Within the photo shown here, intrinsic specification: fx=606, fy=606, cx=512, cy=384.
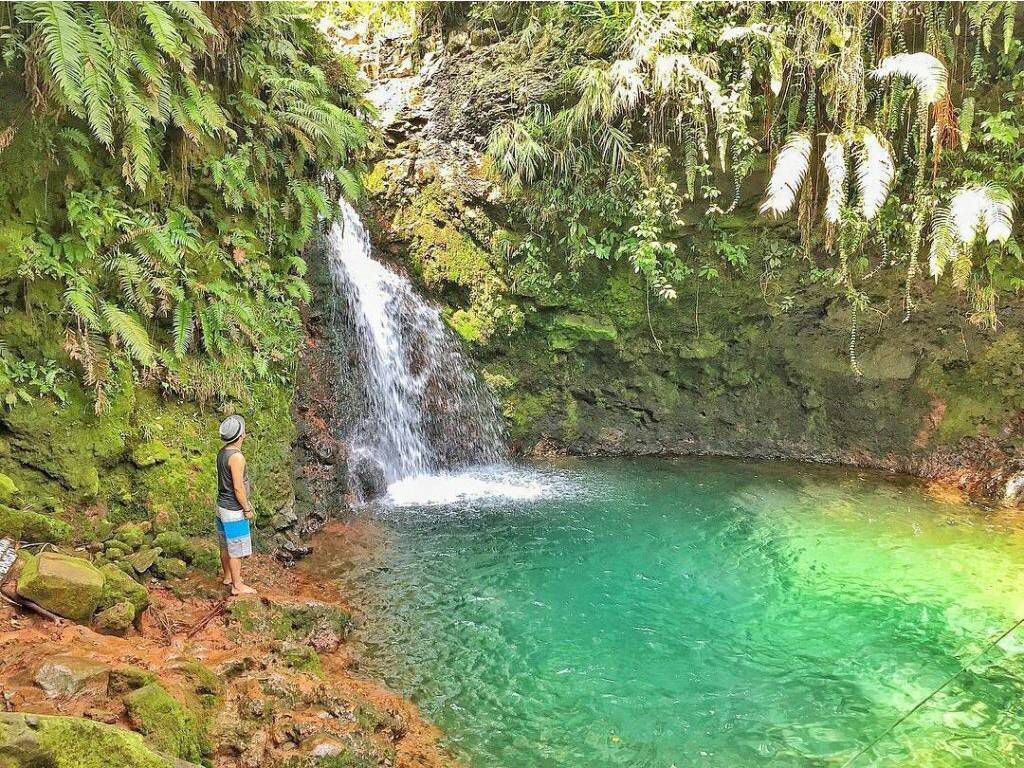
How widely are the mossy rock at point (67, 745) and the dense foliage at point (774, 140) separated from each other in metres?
7.98

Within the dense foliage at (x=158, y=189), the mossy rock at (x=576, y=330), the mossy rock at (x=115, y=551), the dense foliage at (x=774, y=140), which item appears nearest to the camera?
the dense foliage at (x=158, y=189)

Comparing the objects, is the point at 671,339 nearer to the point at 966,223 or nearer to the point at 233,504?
the point at 966,223

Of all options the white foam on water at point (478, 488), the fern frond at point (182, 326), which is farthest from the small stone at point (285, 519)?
the fern frond at point (182, 326)

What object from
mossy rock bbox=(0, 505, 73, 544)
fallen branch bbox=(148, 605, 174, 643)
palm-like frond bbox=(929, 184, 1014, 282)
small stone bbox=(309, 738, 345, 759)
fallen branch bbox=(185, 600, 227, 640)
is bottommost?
small stone bbox=(309, 738, 345, 759)

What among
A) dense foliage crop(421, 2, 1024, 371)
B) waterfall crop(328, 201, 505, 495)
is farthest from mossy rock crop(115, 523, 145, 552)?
dense foliage crop(421, 2, 1024, 371)

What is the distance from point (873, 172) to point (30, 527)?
930 centimetres

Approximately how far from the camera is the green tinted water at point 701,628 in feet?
13.0

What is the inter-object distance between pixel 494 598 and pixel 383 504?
9.73ft

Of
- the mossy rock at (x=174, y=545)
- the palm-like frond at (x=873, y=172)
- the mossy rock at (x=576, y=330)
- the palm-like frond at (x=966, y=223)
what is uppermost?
the palm-like frond at (x=873, y=172)

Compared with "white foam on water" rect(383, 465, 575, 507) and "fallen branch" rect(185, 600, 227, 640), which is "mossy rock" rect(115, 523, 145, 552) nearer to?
"fallen branch" rect(185, 600, 227, 640)

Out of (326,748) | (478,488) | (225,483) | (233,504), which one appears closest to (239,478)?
(225,483)

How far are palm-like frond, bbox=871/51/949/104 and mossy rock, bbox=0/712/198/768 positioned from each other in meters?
9.23

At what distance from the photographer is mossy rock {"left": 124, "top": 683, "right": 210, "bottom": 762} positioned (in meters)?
3.02

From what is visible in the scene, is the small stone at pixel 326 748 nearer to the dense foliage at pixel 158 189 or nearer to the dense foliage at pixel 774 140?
the dense foliage at pixel 158 189
